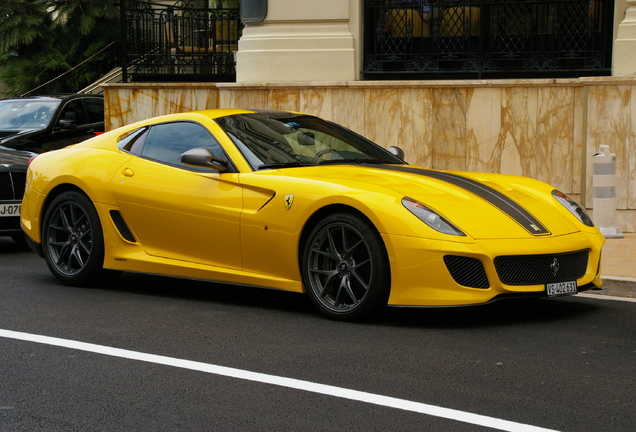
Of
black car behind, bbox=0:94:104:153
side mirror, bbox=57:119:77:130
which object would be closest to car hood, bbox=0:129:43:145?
black car behind, bbox=0:94:104:153

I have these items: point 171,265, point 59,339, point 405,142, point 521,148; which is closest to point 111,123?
point 405,142

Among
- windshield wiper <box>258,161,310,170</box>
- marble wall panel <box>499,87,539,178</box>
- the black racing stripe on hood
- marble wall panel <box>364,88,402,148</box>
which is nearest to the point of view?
the black racing stripe on hood

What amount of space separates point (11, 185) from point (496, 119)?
5.89 metres

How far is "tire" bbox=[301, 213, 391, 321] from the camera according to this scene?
5.98 meters

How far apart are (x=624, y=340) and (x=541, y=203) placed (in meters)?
1.23

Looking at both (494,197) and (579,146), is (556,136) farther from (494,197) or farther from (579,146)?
(494,197)

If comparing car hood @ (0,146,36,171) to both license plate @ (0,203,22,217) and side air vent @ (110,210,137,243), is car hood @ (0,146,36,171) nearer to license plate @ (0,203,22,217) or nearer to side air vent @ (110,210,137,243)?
license plate @ (0,203,22,217)

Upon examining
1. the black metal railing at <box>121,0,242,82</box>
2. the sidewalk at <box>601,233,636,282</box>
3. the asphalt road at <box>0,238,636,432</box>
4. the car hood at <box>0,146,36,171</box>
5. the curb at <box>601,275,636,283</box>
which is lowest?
the sidewalk at <box>601,233,636,282</box>

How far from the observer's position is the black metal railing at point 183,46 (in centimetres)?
1534

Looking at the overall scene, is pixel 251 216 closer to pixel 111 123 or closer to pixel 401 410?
pixel 401 410

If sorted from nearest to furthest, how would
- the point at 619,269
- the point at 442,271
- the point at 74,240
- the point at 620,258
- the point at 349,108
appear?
the point at 442,271, the point at 74,240, the point at 619,269, the point at 620,258, the point at 349,108

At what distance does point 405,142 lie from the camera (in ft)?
41.5

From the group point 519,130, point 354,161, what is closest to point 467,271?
point 354,161

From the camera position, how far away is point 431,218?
5.93m
